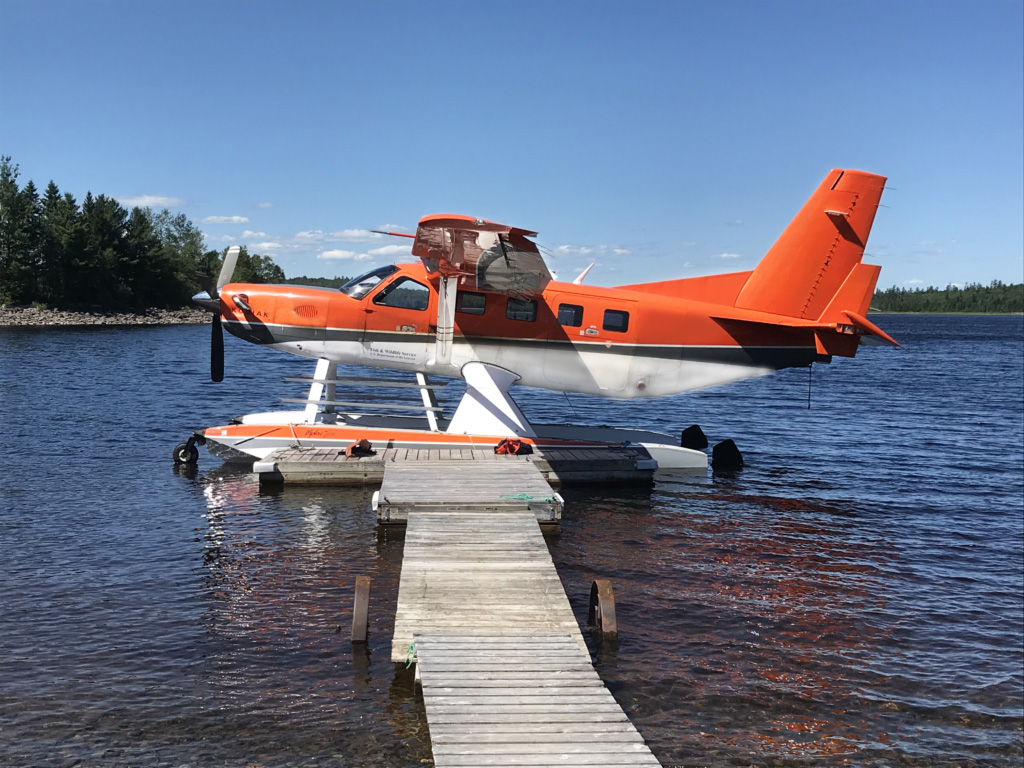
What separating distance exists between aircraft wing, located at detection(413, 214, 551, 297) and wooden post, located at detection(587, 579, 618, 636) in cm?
543

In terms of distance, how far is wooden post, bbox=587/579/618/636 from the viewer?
8.93m

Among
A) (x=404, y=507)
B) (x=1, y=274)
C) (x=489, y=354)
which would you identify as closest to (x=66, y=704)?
(x=404, y=507)

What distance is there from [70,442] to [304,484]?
7.47 m

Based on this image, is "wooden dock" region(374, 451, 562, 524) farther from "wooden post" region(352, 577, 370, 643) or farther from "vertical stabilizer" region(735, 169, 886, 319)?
"vertical stabilizer" region(735, 169, 886, 319)

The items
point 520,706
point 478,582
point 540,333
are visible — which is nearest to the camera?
point 520,706

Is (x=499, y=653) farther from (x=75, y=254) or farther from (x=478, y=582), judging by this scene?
(x=75, y=254)

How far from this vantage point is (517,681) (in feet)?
21.8

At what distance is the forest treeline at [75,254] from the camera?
72625mm

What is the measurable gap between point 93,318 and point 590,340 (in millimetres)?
68939

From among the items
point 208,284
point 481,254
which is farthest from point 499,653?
point 208,284

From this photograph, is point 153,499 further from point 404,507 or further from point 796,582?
point 796,582

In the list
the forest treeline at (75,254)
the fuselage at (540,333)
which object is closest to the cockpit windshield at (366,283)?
the fuselage at (540,333)

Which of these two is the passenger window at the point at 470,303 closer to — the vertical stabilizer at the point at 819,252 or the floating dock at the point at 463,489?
the floating dock at the point at 463,489

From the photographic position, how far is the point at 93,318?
7344 cm
